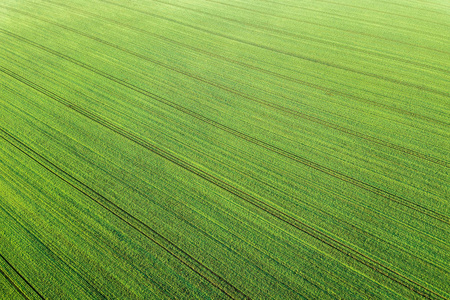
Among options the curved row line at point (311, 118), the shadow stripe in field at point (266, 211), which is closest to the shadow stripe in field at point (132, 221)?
the shadow stripe in field at point (266, 211)

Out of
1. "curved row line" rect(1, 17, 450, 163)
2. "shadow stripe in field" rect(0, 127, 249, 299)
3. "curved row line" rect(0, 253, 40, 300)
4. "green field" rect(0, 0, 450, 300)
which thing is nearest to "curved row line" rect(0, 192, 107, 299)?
"green field" rect(0, 0, 450, 300)

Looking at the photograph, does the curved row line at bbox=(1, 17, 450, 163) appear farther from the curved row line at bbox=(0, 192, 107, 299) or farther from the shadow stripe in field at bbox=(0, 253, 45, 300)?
the shadow stripe in field at bbox=(0, 253, 45, 300)

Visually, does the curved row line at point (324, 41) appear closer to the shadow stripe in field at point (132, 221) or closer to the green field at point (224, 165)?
the green field at point (224, 165)

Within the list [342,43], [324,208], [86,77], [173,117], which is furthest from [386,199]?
[86,77]

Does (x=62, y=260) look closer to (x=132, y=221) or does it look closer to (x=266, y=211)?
(x=132, y=221)

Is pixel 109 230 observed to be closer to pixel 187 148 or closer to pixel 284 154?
pixel 187 148

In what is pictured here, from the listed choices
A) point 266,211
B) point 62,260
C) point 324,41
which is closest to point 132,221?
point 62,260
